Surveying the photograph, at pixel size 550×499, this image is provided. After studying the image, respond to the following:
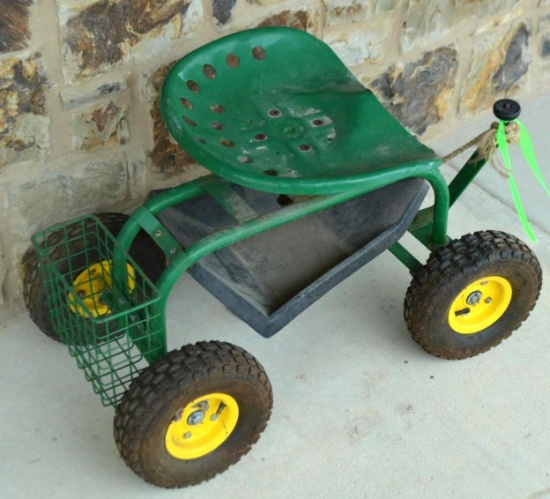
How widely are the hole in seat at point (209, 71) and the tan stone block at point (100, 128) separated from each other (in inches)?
8.2

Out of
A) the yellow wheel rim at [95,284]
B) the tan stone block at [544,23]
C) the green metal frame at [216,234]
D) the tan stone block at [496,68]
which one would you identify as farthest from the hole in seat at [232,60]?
the tan stone block at [544,23]

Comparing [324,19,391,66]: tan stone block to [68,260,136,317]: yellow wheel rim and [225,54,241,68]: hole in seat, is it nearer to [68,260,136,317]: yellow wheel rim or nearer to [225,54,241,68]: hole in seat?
[225,54,241,68]: hole in seat

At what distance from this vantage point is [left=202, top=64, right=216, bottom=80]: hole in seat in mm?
1781

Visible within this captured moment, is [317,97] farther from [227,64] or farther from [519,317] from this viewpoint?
[519,317]

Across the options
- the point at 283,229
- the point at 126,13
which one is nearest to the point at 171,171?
the point at 283,229

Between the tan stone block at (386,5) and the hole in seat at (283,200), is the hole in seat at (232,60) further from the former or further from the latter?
the tan stone block at (386,5)

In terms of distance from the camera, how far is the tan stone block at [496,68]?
2.50m

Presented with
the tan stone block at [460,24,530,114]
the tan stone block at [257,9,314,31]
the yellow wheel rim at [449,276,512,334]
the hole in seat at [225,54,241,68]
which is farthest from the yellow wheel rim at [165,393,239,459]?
the tan stone block at [460,24,530,114]

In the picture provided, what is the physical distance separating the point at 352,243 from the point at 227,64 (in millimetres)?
442

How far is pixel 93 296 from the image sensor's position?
1878mm

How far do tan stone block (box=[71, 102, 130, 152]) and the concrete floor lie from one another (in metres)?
0.40

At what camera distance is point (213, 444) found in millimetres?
1698

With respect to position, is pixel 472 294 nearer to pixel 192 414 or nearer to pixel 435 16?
pixel 192 414

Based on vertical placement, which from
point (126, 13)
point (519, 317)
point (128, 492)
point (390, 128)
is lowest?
point (128, 492)
